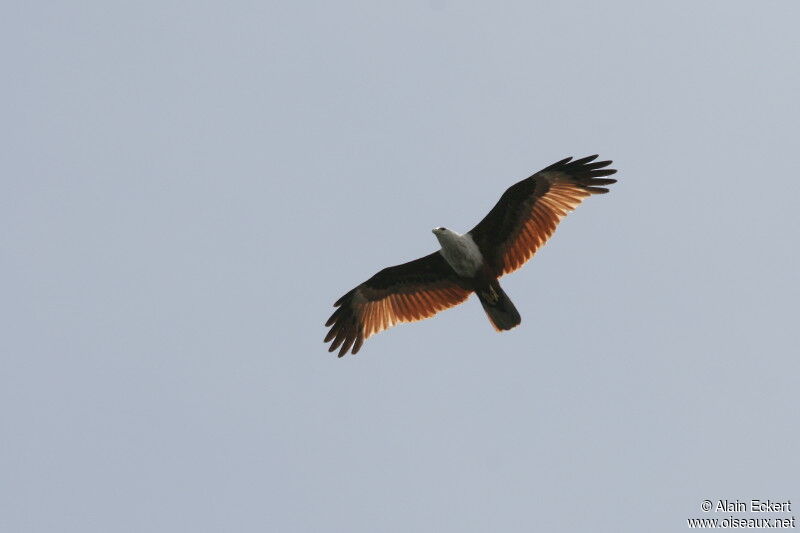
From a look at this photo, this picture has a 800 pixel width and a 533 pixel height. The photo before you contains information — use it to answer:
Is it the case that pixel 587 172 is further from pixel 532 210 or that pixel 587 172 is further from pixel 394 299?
pixel 394 299

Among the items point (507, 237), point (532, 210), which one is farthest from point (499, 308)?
point (532, 210)

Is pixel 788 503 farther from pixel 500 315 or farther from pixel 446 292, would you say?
pixel 446 292

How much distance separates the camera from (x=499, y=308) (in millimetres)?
13422

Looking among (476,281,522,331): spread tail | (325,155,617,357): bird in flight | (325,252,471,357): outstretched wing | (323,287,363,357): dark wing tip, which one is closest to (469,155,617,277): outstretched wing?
(325,155,617,357): bird in flight

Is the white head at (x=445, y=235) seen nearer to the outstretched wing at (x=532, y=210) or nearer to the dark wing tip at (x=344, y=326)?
the outstretched wing at (x=532, y=210)

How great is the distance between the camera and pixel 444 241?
13477 millimetres

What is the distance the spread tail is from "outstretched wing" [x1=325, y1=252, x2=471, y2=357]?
26.7 inches

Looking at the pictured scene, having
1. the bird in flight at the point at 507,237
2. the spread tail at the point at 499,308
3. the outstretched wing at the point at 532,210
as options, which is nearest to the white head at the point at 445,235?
the bird in flight at the point at 507,237

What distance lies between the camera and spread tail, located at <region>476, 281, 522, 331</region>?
13305 millimetres

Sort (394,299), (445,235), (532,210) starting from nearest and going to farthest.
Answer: (445,235) → (532,210) → (394,299)

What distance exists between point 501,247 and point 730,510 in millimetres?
5619

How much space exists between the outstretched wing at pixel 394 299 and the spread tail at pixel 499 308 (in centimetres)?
68

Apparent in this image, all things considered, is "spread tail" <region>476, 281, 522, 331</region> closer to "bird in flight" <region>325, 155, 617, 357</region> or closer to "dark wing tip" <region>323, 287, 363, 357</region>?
"bird in flight" <region>325, 155, 617, 357</region>

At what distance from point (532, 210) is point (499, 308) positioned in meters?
1.88
